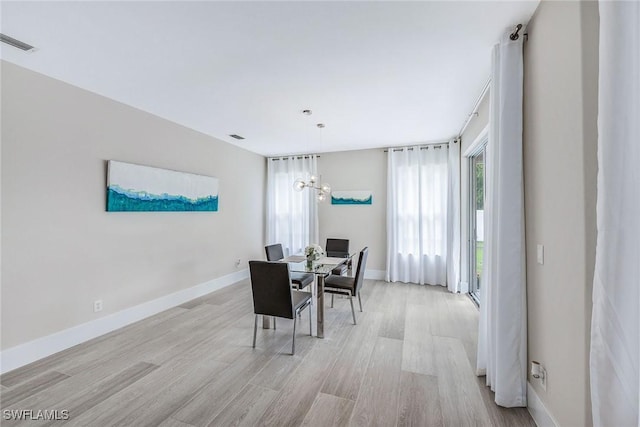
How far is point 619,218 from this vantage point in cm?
103

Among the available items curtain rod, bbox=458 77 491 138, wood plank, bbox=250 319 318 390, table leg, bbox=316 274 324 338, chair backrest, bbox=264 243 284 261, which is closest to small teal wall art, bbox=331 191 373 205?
chair backrest, bbox=264 243 284 261

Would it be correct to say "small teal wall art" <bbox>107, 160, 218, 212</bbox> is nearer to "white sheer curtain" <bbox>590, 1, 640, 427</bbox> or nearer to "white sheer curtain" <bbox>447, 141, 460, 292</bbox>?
"white sheer curtain" <bbox>590, 1, 640, 427</bbox>

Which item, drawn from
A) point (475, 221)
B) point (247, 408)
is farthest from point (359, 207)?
point (247, 408)

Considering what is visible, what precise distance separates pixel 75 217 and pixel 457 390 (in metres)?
4.07

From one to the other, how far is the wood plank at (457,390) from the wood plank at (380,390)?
36cm

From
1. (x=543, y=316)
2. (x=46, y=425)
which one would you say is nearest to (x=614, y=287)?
(x=543, y=316)

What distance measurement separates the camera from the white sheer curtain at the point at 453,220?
468cm

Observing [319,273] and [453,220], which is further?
[453,220]

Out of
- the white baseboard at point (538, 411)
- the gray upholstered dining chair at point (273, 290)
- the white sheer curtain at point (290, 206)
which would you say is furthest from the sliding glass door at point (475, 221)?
the gray upholstered dining chair at point (273, 290)

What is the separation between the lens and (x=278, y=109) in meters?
3.45

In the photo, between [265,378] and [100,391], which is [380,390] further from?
[100,391]

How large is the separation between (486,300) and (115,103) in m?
4.56

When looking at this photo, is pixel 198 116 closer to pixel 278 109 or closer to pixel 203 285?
pixel 278 109

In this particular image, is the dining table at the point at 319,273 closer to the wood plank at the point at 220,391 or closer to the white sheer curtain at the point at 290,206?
the wood plank at the point at 220,391
